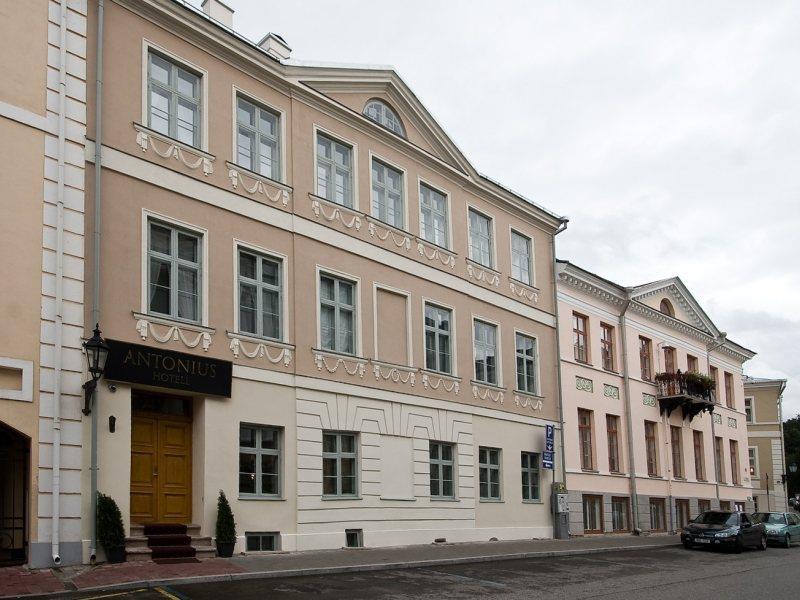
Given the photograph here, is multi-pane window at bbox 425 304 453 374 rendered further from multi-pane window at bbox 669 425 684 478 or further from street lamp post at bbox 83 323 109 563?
multi-pane window at bbox 669 425 684 478

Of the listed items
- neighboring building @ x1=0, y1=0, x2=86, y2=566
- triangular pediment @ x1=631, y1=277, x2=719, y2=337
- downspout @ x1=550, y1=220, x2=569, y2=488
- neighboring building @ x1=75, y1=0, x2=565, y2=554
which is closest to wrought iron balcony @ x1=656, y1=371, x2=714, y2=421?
triangular pediment @ x1=631, y1=277, x2=719, y2=337

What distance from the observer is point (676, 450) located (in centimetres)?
3991

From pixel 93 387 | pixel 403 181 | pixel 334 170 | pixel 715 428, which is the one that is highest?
pixel 403 181

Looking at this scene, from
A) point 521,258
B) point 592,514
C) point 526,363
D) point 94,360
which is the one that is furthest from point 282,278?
point 592,514

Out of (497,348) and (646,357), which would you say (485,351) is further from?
(646,357)

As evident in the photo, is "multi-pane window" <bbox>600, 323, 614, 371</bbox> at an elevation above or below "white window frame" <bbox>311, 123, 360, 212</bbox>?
below

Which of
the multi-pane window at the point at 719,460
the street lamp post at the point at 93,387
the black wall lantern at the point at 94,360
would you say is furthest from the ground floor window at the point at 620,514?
the black wall lantern at the point at 94,360

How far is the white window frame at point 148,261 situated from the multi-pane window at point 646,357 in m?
23.2

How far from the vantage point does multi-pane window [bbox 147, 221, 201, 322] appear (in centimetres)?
1833

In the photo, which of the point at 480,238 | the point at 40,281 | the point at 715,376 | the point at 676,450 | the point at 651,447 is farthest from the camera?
the point at 715,376

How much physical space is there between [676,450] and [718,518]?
11.0 m

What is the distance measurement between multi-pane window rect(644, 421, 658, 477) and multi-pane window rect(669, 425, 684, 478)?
56.0 inches

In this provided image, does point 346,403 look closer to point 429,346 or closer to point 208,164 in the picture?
point 429,346

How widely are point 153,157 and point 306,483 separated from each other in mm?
7729
